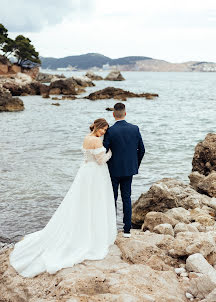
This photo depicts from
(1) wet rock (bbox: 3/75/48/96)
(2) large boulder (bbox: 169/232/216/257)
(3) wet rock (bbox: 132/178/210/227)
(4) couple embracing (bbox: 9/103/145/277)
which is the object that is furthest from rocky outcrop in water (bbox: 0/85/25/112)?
(2) large boulder (bbox: 169/232/216/257)

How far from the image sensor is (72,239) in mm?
5422

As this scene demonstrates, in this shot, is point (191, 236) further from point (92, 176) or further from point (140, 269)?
point (92, 176)

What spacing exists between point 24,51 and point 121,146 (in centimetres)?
7456

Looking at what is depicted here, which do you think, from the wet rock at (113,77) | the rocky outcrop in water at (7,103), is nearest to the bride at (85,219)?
the rocky outcrop in water at (7,103)

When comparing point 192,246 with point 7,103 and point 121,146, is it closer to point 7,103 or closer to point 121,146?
point 121,146

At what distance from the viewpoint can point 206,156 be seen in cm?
1145

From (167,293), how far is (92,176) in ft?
6.43

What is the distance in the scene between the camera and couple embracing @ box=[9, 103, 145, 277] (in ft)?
17.5

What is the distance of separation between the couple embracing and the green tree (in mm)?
74120

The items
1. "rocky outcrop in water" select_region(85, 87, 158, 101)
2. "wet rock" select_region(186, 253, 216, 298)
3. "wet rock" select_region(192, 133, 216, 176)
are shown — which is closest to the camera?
"wet rock" select_region(186, 253, 216, 298)

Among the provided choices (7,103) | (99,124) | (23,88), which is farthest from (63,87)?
(99,124)

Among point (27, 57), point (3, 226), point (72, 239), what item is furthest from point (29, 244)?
point (27, 57)

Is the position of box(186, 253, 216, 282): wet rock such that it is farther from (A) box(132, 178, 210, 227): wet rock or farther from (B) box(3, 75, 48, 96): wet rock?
(B) box(3, 75, 48, 96): wet rock

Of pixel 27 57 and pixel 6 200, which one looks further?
pixel 27 57
